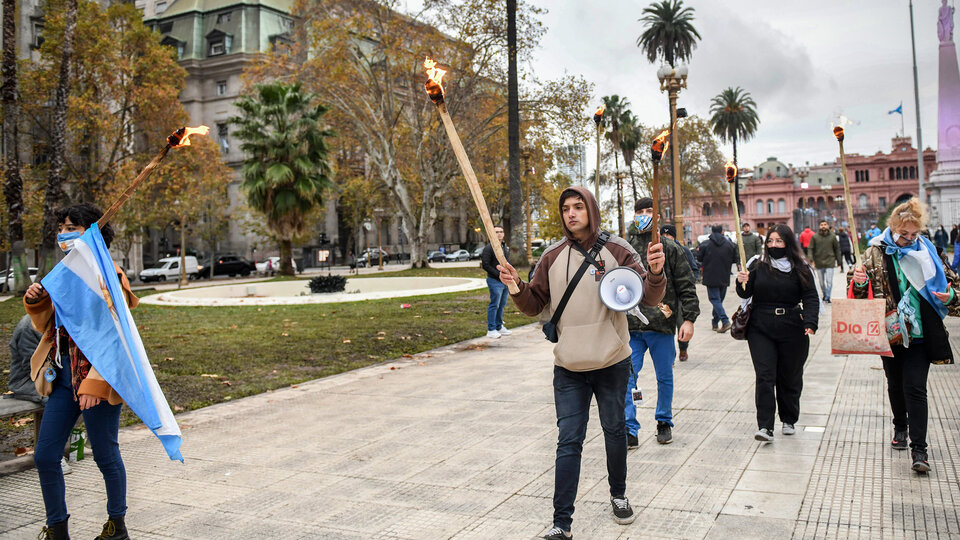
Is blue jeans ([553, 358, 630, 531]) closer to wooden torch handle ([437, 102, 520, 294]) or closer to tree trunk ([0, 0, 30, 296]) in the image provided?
wooden torch handle ([437, 102, 520, 294])

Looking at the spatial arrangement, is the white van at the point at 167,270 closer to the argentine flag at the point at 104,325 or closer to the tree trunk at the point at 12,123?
the tree trunk at the point at 12,123

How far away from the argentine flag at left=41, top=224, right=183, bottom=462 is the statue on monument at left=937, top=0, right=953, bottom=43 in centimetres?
4332

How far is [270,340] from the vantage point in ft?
41.8

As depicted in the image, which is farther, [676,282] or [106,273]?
[676,282]

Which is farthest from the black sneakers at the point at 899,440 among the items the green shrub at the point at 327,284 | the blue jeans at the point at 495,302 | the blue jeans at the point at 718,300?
the green shrub at the point at 327,284

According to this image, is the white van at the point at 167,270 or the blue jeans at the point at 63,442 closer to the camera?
the blue jeans at the point at 63,442

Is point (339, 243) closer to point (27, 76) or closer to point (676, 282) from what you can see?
point (27, 76)

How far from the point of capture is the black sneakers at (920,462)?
4680mm

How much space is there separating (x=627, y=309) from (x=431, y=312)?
13.8 meters

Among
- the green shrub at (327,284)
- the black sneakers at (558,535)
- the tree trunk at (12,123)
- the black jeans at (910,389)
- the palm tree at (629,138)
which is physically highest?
the palm tree at (629,138)

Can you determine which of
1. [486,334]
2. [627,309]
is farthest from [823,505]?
[486,334]

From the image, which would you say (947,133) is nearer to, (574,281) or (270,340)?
(270,340)

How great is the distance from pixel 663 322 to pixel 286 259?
38.1 m

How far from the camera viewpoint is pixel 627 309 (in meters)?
3.69
